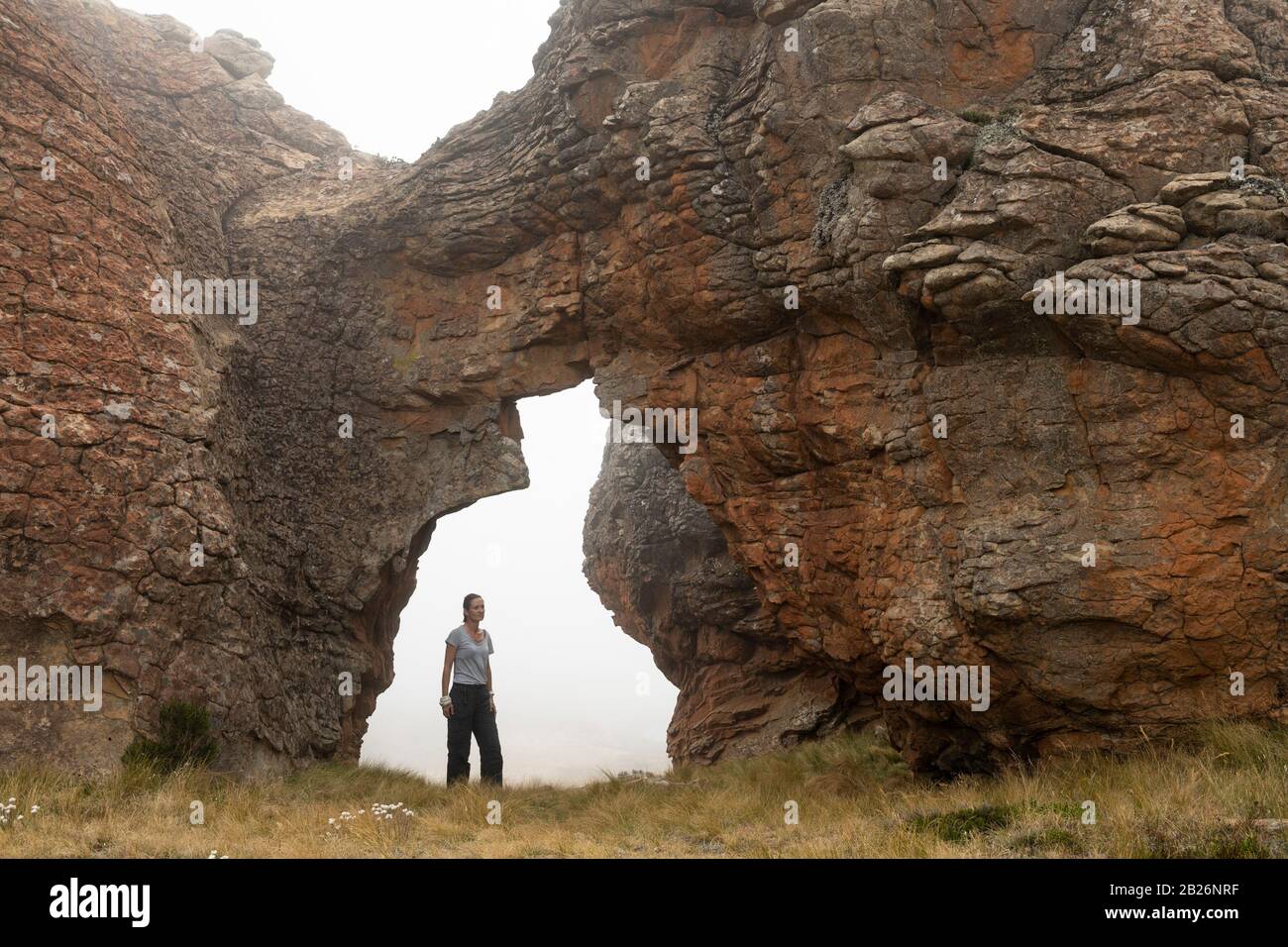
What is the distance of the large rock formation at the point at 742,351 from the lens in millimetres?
10383

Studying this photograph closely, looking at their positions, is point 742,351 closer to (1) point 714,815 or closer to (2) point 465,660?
(2) point 465,660

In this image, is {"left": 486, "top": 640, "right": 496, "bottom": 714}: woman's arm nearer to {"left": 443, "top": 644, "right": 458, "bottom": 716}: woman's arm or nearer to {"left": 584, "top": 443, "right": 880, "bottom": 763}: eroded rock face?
{"left": 443, "top": 644, "right": 458, "bottom": 716}: woman's arm

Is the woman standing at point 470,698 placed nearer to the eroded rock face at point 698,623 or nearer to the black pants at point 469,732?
the black pants at point 469,732

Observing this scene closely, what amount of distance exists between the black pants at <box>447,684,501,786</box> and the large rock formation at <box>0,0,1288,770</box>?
7.47ft

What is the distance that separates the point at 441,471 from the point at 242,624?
3867 millimetres

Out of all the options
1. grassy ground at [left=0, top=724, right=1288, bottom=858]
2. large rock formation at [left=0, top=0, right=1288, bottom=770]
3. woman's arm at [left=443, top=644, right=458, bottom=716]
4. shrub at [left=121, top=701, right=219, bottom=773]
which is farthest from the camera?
woman's arm at [left=443, top=644, right=458, bottom=716]

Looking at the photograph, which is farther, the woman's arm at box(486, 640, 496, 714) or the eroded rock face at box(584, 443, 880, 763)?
the eroded rock face at box(584, 443, 880, 763)

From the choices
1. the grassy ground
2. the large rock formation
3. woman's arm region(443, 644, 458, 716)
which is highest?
the large rock formation

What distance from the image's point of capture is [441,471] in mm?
15906

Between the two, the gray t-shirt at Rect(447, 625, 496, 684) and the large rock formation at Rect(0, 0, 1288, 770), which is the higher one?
the large rock formation at Rect(0, 0, 1288, 770)

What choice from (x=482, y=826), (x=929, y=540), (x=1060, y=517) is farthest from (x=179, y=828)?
(x=1060, y=517)

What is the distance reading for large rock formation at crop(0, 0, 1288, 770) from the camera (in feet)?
34.1

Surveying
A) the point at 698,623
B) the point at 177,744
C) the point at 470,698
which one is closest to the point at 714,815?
the point at 470,698

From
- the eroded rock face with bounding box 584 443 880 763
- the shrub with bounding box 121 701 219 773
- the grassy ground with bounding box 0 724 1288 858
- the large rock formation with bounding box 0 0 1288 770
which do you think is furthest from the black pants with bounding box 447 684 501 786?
the eroded rock face with bounding box 584 443 880 763
